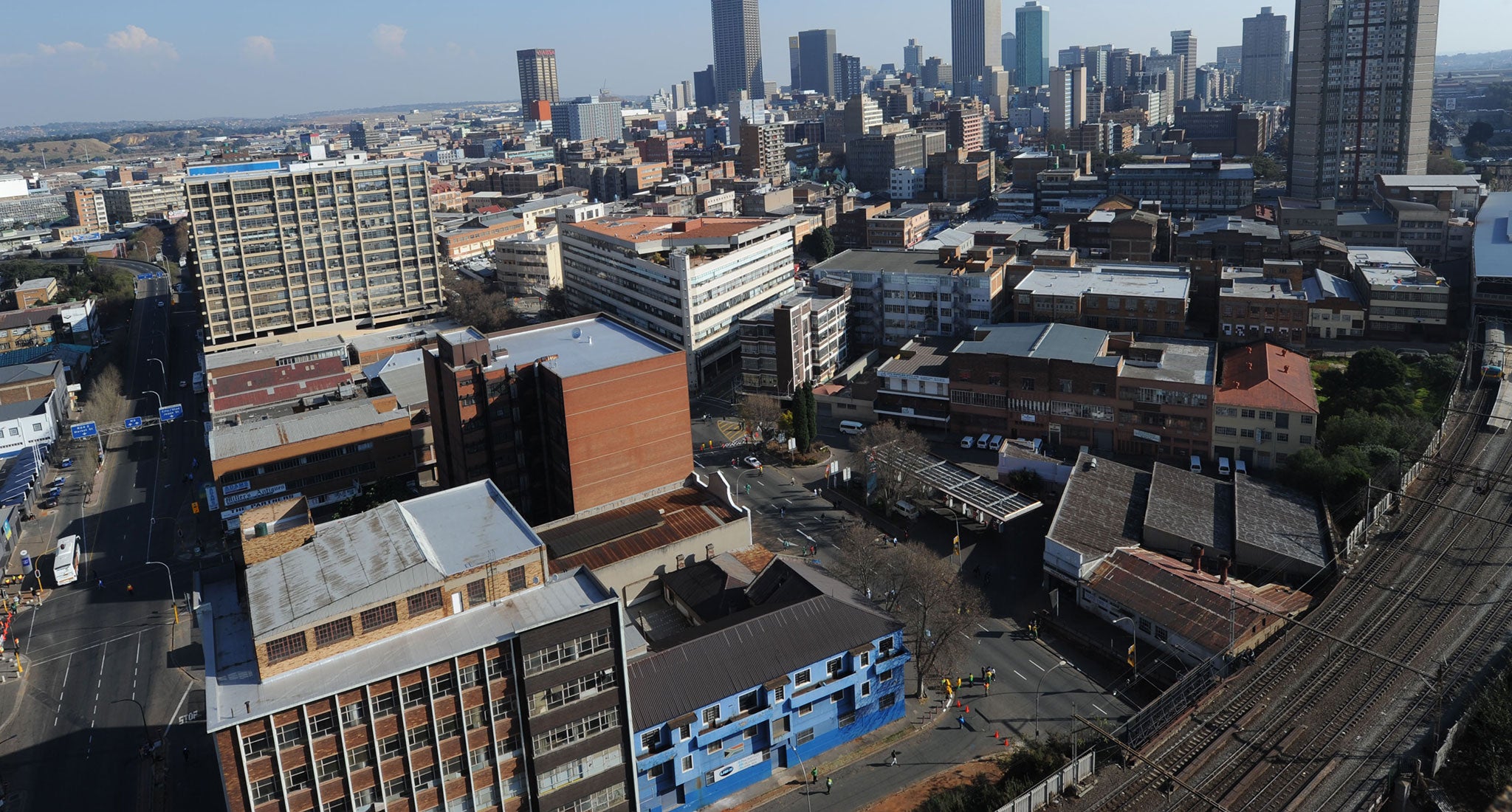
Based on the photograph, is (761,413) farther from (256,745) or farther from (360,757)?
(256,745)

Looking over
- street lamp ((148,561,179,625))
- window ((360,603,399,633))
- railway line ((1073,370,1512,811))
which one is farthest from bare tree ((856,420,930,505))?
street lamp ((148,561,179,625))

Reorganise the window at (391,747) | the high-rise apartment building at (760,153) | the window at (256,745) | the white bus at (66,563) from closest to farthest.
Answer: the window at (256,745)
the window at (391,747)
the white bus at (66,563)
the high-rise apartment building at (760,153)

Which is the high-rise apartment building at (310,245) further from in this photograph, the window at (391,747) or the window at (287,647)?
the window at (391,747)

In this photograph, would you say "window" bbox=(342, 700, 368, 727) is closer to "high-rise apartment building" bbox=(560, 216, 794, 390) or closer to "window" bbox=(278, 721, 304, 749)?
"window" bbox=(278, 721, 304, 749)

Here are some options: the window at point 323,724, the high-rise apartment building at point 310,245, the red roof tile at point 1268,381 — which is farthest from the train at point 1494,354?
the high-rise apartment building at point 310,245

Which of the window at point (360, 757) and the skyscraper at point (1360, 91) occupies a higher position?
the skyscraper at point (1360, 91)

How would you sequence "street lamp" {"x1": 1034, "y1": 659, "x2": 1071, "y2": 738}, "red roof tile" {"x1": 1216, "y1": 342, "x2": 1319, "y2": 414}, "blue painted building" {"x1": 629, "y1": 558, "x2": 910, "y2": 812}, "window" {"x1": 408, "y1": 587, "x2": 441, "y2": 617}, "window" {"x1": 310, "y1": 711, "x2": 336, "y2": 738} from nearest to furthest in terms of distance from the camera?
1. "window" {"x1": 310, "y1": 711, "x2": 336, "y2": 738}
2. "window" {"x1": 408, "y1": 587, "x2": 441, "y2": 617}
3. "blue painted building" {"x1": 629, "y1": 558, "x2": 910, "y2": 812}
4. "street lamp" {"x1": 1034, "y1": 659, "x2": 1071, "y2": 738}
5. "red roof tile" {"x1": 1216, "y1": 342, "x2": 1319, "y2": 414}

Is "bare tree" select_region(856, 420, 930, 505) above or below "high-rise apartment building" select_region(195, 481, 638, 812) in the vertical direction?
below

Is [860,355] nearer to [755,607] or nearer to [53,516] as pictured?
[755,607]
